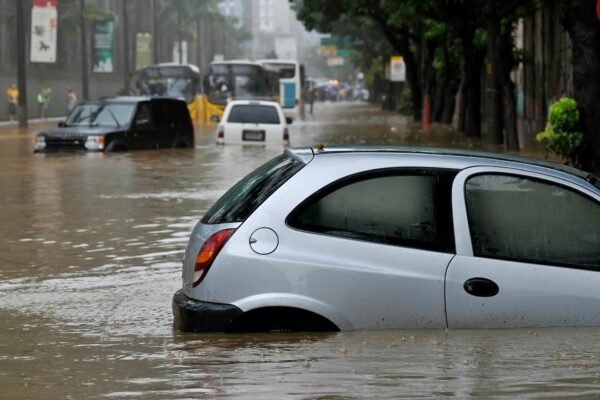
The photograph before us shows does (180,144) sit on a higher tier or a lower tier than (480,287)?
lower

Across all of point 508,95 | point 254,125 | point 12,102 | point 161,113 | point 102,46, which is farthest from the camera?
point 102,46

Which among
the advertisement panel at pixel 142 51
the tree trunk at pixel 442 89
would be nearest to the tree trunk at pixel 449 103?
the tree trunk at pixel 442 89

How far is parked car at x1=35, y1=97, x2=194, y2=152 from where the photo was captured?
31859 mm

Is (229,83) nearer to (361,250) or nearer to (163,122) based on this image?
(163,122)

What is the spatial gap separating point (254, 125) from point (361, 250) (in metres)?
27.8

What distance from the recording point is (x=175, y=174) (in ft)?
89.1

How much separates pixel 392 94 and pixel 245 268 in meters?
89.1

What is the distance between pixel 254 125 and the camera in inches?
1378

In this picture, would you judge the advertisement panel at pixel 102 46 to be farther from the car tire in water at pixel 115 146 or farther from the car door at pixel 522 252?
the car door at pixel 522 252

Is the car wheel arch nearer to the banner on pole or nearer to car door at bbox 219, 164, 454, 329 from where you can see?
car door at bbox 219, 164, 454, 329

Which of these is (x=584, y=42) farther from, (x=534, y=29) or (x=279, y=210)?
(x=534, y=29)

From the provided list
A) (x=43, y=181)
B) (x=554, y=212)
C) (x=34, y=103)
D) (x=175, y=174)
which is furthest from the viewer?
(x=34, y=103)

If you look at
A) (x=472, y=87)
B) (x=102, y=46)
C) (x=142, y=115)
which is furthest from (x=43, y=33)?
(x=142, y=115)

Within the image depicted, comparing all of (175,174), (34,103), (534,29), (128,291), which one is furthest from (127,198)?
(34,103)
